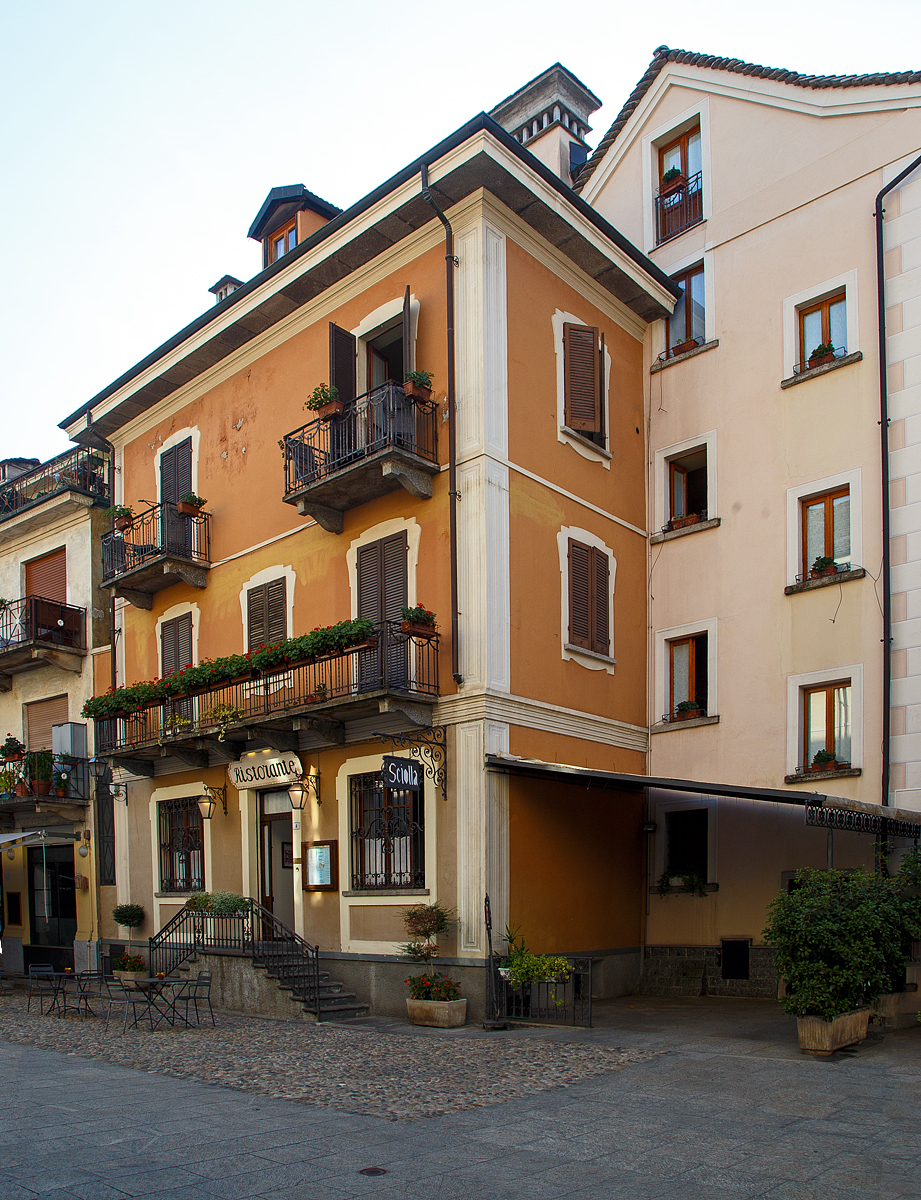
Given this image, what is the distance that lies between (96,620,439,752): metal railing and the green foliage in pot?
570 cm

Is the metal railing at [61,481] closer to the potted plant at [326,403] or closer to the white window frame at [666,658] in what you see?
the potted plant at [326,403]

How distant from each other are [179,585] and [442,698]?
7.76 m

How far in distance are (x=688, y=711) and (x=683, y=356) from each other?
6219 millimetres

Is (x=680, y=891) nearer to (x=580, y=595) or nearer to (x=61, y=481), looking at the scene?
(x=580, y=595)

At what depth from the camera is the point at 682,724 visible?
1781 cm

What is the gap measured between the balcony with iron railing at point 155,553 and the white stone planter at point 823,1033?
1304 centimetres

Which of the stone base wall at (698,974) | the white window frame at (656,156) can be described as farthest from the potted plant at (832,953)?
the white window frame at (656,156)

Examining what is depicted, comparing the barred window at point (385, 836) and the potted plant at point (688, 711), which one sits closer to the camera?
the barred window at point (385, 836)

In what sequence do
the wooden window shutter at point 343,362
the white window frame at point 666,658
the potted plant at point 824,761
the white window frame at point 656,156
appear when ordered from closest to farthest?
the potted plant at point 824,761 → the wooden window shutter at point 343,362 → the white window frame at point 666,658 → the white window frame at point 656,156

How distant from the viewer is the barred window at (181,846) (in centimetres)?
1934

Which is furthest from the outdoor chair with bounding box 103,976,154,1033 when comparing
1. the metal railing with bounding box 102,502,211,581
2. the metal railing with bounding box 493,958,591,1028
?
the metal railing with bounding box 102,502,211,581

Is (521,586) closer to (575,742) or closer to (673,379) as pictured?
(575,742)

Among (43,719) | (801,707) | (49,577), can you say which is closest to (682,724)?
(801,707)

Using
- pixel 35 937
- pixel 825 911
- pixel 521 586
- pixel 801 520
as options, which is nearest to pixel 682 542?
pixel 801 520
